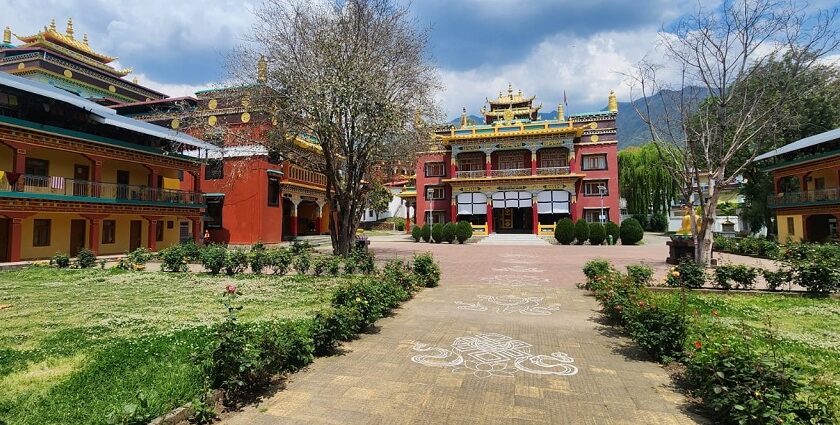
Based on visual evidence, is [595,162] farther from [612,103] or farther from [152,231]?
[152,231]

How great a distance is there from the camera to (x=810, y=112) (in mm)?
29203

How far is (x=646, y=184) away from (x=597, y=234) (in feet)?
64.6

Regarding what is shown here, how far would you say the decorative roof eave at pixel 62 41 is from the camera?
33219mm

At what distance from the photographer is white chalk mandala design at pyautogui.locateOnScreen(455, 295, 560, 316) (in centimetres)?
817

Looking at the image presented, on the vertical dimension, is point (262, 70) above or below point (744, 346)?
above

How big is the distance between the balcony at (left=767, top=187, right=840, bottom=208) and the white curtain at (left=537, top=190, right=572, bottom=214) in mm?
14308

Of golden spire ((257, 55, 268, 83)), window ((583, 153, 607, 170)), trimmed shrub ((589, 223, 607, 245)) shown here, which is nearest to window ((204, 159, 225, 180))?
golden spire ((257, 55, 268, 83))

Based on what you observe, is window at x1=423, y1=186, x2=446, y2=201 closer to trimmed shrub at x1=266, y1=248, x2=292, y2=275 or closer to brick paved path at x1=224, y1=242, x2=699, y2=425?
trimmed shrub at x1=266, y1=248, x2=292, y2=275

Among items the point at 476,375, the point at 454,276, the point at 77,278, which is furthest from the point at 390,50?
the point at 476,375

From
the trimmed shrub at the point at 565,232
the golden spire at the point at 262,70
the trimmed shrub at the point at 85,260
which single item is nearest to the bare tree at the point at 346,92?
the golden spire at the point at 262,70

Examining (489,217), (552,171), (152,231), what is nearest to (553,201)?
(552,171)

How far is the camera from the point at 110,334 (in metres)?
6.21

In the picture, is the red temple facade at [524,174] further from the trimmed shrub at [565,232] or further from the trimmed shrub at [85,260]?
the trimmed shrub at [85,260]

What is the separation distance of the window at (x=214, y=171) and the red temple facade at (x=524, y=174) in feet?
53.6
